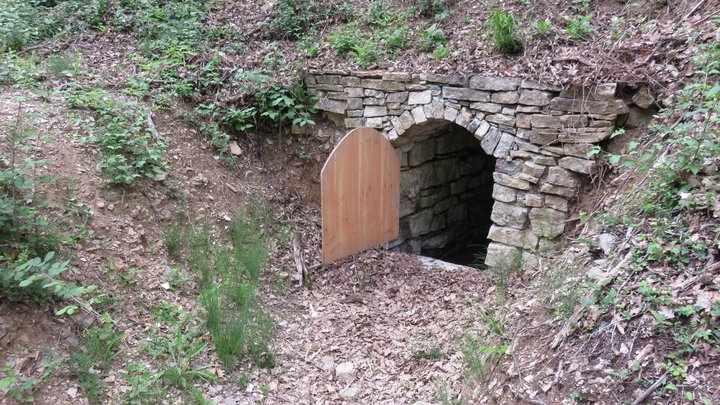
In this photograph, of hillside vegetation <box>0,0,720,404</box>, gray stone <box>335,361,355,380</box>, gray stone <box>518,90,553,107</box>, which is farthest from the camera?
gray stone <box>518,90,553,107</box>

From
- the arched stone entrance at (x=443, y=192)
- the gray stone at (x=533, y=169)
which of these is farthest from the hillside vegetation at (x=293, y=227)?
the arched stone entrance at (x=443, y=192)

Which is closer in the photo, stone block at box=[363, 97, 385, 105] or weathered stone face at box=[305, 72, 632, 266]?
weathered stone face at box=[305, 72, 632, 266]

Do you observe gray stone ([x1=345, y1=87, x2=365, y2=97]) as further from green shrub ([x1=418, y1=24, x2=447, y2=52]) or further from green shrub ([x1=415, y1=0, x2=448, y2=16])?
green shrub ([x1=415, y1=0, x2=448, y2=16])

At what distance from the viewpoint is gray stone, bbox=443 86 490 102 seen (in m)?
4.96

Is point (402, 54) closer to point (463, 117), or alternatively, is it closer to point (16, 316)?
point (463, 117)

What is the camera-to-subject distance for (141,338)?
11.9 ft

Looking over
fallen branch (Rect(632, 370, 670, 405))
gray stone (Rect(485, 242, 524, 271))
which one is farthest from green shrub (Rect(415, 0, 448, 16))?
fallen branch (Rect(632, 370, 670, 405))

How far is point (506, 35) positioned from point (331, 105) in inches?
77.4

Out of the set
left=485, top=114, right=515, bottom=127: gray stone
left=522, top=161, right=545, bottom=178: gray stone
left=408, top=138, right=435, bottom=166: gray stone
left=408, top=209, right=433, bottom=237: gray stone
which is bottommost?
left=408, top=209, right=433, bottom=237: gray stone

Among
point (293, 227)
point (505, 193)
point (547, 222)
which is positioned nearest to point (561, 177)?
point (547, 222)

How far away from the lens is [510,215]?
504 centimetres

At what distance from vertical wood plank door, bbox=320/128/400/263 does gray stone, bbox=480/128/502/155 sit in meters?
1.06

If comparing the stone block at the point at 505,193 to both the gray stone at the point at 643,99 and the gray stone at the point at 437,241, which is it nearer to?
the gray stone at the point at 643,99

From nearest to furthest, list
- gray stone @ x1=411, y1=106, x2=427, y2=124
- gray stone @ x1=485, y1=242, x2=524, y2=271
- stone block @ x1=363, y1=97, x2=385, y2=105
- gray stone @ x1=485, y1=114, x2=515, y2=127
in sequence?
gray stone @ x1=485, y1=242, x2=524, y2=271
gray stone @ x1=485, y1=114, x2=515, y2=127
gray stone @ x1=411, y1=106, x2=427, y2=124
stone block @ x1=363, y1=97, x2=385, y2=105
